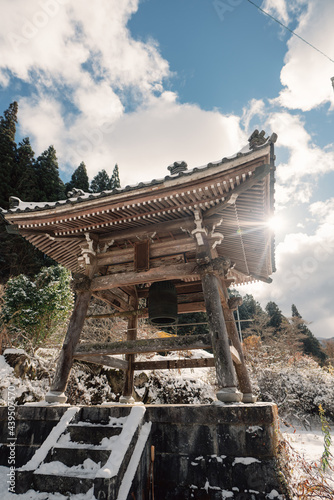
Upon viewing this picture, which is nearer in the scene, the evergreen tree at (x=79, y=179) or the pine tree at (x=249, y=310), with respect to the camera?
the evergreen tree at (x=79, y=179)

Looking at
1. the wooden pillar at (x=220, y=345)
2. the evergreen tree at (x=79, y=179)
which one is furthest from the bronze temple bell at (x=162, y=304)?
the evergreen tree at (x=79, y=179)

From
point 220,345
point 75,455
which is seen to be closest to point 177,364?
point 220,345

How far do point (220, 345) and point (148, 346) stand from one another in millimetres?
1346

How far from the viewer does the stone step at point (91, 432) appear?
11.9 ft

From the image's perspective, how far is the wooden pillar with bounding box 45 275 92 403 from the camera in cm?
491

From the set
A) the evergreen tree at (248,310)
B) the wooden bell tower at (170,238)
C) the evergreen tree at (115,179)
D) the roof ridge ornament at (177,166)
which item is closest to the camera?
the wooden bell tower at (170,238)

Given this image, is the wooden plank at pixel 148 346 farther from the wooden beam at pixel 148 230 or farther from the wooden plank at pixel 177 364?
the wooden beam at pixel 148 230

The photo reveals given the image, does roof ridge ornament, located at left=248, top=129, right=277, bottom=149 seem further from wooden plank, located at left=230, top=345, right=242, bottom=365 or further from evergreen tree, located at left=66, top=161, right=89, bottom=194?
evergreen tree, located at left=66, top=161, right=89, bottom=194

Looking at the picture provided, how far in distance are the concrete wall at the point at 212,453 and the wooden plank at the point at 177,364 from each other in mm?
1269

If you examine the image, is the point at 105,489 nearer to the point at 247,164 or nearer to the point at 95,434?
the point at 95,434

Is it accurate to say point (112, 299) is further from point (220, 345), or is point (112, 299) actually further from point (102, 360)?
point (220, 345)

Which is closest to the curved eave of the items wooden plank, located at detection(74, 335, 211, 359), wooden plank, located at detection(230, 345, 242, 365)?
wooden plank, located at detection(74, 335, 211, 359)

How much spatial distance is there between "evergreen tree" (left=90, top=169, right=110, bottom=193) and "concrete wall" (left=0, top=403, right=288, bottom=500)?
114 feet

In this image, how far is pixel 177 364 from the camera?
5859mm
